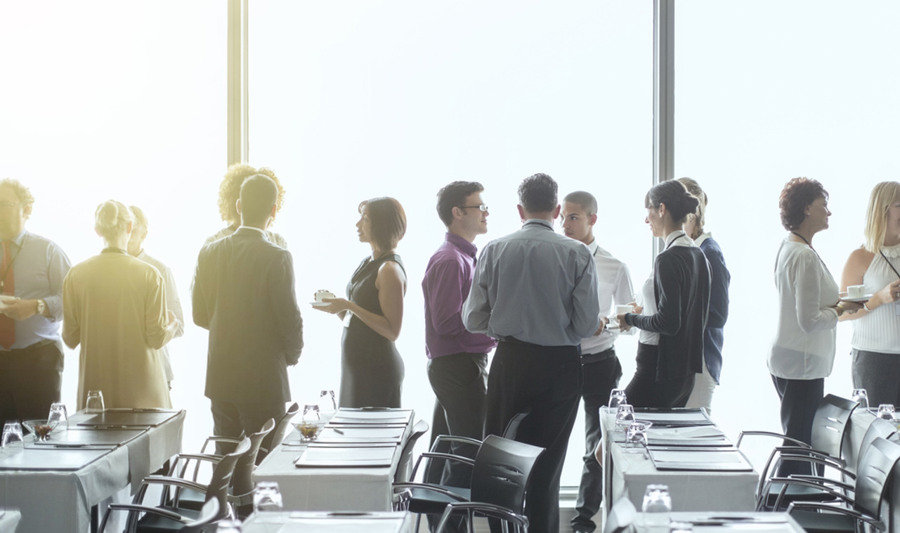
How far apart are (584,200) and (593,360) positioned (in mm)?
808

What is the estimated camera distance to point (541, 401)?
12.1 ft

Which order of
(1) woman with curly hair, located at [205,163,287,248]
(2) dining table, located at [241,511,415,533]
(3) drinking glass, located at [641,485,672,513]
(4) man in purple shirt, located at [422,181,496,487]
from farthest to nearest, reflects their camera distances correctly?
(1) woman with curly hair, located at [205,163,287,248]
(4) man in purple shirt, located at [422,181,496,487]
(2) dining table, located at [241,511,415,533]
(3) drinking glass, located at [641,485,672,513]

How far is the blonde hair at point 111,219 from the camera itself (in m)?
3.89

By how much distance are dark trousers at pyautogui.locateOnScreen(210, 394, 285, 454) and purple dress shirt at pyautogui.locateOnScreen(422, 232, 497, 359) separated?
78 centimetres

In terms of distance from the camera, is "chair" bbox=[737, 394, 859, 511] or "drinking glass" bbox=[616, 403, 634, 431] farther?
"chair" bbox=[737, 394, 859, 511]

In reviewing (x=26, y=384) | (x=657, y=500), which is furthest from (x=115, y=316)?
(x=657, y=500)

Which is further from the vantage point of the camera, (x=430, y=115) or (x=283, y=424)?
(x=430, y=115)

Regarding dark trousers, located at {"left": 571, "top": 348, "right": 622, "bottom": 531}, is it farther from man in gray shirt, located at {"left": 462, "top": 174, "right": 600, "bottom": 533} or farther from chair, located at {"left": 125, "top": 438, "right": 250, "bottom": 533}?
chair, located at {"left": 125, "top": 438, "right": 250, "bottom": 533}

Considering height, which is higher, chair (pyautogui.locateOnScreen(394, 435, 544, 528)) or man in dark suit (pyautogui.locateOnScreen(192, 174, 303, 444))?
man in dark suit (pyautogui.locateOnScreen(192, 174, 303, 444))

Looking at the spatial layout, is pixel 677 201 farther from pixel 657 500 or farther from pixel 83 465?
pixel 83 465

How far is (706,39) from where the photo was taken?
511 cm

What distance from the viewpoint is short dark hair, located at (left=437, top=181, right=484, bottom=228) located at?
4.25 m

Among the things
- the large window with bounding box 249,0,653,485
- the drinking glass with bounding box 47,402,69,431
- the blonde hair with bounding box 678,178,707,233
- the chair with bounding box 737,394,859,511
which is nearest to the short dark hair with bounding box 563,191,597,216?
the blonde hair with bounding box 678,178,707,233

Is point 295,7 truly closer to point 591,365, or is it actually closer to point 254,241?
point 254,241
